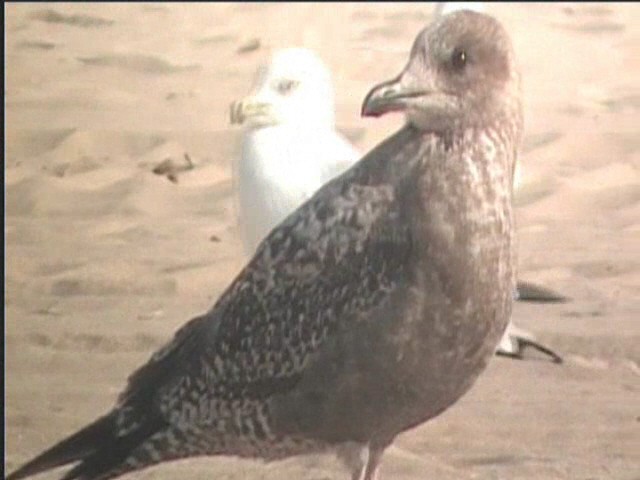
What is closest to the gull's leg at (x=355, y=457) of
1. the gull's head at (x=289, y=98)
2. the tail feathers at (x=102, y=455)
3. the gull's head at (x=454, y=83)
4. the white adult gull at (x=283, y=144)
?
the tail feathers at (x=102, y=455)

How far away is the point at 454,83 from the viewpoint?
517cm

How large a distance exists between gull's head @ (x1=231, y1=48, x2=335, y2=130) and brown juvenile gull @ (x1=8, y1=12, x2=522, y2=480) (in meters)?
2.09

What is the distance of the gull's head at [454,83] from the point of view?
5.17m

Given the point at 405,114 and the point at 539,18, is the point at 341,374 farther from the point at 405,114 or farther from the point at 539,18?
the point at 539,18

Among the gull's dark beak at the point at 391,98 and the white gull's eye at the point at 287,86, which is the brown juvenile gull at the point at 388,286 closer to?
the gull's dark beak at the point at 391,98

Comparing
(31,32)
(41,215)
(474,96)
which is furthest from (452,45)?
(31,32)

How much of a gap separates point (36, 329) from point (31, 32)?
6.17m

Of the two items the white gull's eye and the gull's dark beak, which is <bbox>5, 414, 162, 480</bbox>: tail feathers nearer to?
the gull's dark beak

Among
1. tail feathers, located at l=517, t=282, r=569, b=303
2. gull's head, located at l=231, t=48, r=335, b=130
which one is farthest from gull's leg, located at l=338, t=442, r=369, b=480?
tail feathers, located at l=517, t=282, r=569, b=303

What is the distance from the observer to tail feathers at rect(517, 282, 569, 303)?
798cm

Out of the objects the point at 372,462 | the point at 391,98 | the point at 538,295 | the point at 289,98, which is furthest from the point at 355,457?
the point at 538,295

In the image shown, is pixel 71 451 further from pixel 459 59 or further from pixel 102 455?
pixel 459 59

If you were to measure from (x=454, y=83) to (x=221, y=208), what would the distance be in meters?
4.41

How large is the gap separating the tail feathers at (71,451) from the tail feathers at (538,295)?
2.67 meters
